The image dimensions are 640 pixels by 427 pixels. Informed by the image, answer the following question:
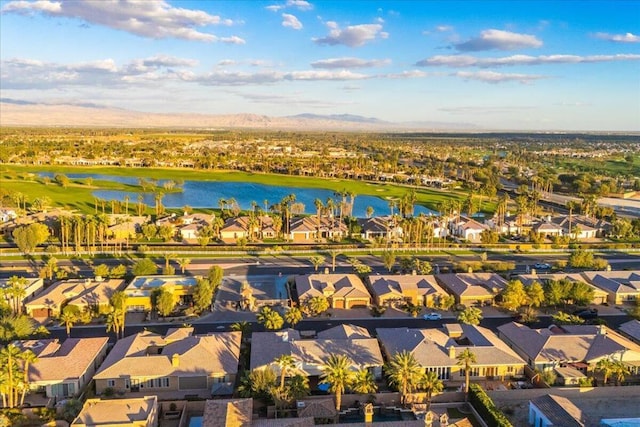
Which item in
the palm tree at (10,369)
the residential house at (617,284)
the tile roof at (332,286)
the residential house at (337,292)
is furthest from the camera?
the residential house at (617,284)

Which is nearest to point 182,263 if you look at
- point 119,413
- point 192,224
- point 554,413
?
point 192,224

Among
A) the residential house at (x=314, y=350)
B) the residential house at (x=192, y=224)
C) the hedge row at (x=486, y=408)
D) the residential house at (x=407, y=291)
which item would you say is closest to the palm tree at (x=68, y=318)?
the residential house at (x=314, y=350)

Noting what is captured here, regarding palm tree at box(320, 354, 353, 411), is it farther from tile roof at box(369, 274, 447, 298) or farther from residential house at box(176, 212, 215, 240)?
residential house at box(176, 212, 215, 240)

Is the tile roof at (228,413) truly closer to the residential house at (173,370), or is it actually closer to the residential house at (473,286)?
the residential house at (173,370)

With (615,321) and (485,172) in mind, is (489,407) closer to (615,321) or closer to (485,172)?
(615,321)

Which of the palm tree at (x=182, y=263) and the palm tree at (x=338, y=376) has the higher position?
the palm tree at (x=338, y=376)

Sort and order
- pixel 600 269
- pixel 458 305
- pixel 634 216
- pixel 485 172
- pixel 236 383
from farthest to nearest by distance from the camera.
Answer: pixel 485 172 < pixel 634 216 < pixel 600 269 < pixel 458 305 < pixel 236 383

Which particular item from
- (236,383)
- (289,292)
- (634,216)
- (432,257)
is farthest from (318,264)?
(634,216)
